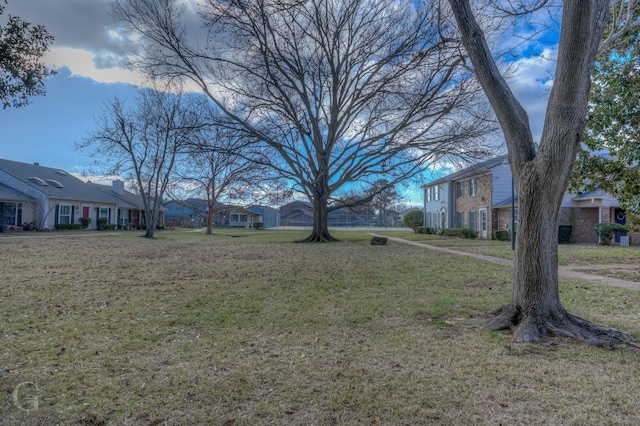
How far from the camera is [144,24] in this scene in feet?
44.7

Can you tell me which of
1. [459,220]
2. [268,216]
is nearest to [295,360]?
[459,220]

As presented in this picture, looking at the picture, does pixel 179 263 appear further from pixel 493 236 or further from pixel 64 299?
pixel 493 236

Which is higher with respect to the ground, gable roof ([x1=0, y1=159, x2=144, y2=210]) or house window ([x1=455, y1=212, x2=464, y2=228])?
gable roof ([x1=0, y1=159, x2=144, y2=210])

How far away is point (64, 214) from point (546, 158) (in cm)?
3359

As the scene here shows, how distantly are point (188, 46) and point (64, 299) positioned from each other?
12.1 m

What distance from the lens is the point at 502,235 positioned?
2214cm

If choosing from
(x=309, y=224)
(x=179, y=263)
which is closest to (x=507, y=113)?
(x=179, y=263)

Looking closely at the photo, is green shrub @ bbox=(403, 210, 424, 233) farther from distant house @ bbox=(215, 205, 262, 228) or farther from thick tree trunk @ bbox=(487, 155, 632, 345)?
thick tree trunk @ bbox=(487, 155, 632, 345)

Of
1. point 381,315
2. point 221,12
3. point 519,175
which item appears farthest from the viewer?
point 221,12

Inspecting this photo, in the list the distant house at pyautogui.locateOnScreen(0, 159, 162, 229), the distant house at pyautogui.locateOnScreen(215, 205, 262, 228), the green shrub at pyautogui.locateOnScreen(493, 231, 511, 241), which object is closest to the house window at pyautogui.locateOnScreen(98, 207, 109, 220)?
the distant house at pyautogui.locateOnScreen(0, 159, 162, 229)

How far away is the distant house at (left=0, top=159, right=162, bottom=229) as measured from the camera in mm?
25156

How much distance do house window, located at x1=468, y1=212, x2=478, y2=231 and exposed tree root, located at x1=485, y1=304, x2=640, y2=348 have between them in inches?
912

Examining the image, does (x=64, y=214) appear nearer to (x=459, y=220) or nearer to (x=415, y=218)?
(x=459, y=220)

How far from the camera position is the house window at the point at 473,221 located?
26.1m
